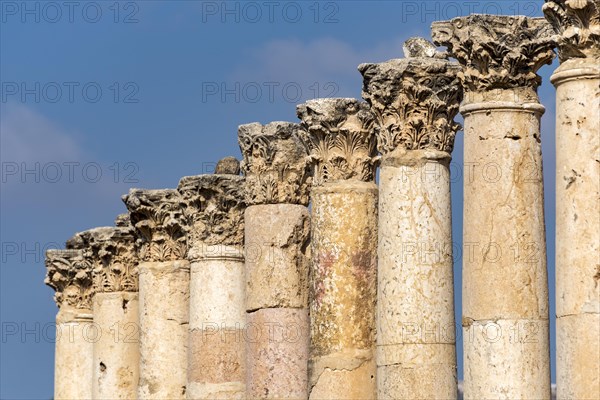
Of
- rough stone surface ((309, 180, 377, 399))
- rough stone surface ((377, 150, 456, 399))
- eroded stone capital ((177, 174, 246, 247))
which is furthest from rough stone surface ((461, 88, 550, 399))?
eroded stone capital ((177, 174, 246, 247))

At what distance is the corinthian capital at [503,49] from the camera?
2512 cm

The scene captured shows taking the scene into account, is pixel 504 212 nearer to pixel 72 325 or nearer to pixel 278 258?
pixel 278 258

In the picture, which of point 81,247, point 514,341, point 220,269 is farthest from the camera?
point 81,247

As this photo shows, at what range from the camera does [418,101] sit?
27625 millimetres

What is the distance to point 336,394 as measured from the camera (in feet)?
96.4

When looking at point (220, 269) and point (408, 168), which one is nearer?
point (408, 168)

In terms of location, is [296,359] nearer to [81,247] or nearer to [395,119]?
[395,119]

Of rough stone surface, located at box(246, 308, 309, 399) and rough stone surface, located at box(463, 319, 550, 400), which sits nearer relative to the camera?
rough stone surface, located at box(463, 319, 550, 400)

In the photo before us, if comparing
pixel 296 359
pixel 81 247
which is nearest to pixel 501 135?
pixel 296 359

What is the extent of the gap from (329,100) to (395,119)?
260 centimetres

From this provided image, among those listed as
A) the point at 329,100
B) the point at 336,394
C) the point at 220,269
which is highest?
the point at 329,100

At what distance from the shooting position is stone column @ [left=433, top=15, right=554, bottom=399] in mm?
24625

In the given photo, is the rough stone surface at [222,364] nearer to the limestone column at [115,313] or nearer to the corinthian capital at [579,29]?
the limestone column at [115,313]

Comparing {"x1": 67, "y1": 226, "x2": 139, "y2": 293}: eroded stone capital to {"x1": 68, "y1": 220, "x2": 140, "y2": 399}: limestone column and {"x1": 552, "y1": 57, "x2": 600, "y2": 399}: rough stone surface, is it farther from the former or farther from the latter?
{"x1": 552, "y1": 57, "x2": 600, "y2": 399}: rough stone surface
